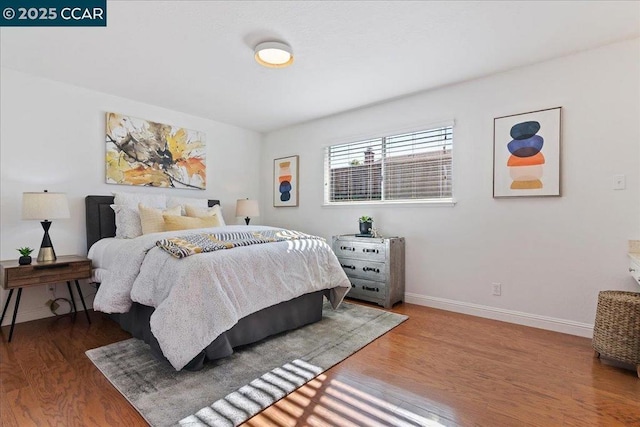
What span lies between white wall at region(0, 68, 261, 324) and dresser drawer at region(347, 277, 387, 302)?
280 centimetres

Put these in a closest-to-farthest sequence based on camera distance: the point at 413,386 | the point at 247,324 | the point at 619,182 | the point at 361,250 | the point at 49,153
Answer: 1. the point at 413,386
2. the point at 247,324
3. the point at 619,182
4. the point at 49,153
5. the point at 361,250

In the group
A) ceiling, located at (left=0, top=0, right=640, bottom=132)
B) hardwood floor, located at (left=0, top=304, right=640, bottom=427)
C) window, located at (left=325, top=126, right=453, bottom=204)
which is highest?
ceiling, located at (left=0, top=0, right=640, bottom=132)

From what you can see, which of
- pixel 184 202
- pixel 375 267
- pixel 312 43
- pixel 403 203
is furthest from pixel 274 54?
pixel 375 267

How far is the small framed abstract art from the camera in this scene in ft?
15.9

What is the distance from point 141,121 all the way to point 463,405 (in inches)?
168

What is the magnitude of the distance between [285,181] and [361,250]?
1.95 meters

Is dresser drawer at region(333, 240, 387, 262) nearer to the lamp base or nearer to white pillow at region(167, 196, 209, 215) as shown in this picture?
white pillow at region(167, 196, 209, 215)

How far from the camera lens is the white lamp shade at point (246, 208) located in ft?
14.9

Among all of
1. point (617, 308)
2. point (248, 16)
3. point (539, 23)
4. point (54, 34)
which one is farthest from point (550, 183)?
point (54, 34)

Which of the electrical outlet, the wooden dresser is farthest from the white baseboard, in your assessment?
the wooden dresser

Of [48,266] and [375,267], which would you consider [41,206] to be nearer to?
[48,266]

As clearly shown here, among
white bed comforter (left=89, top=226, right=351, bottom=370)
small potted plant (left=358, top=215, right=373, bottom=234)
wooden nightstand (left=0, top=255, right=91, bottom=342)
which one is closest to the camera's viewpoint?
white bed comforter (left=89, top=226, right=351, bottom=370)

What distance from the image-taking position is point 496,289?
3.06 meters

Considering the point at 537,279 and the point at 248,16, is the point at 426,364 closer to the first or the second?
the point at 537,279
